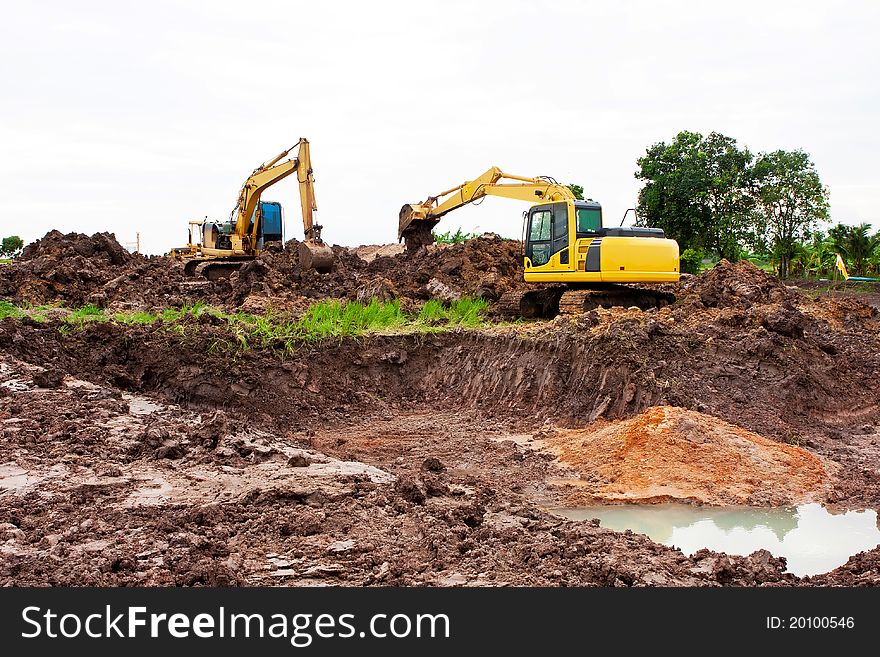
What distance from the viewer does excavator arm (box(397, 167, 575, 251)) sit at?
1669 centimetres

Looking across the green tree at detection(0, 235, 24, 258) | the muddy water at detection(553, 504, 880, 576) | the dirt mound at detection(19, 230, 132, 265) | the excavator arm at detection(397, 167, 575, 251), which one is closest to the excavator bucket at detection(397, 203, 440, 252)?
the excavator arm at detection(397, 167, 575, 251)

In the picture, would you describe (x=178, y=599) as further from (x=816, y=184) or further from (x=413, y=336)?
(x=816, y=184)

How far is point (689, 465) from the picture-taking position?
8.38 metres

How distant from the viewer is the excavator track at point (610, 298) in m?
14.7

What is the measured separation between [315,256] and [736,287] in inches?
358

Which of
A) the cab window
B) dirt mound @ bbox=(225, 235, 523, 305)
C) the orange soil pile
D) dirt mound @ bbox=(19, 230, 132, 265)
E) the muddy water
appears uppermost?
dirt mound @ bbox=(19, 230, 132, 265)

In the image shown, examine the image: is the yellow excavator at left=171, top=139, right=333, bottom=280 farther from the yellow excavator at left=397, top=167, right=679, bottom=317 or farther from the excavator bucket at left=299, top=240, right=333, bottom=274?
the yellow excavator at left=397, top=167, right=679, bottom=317

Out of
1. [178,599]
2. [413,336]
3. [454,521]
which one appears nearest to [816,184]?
[413,336]

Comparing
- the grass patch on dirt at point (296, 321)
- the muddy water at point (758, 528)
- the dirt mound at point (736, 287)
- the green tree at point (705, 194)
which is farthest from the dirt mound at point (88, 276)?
the green tree at point (705, 194)

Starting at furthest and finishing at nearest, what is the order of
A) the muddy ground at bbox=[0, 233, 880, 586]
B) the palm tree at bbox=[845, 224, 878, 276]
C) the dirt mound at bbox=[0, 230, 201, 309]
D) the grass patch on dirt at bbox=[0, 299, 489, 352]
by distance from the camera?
the palm tree at bbox=[845, 224, 878, 276] → the dirt mound at bbox=[0, 230, 201, 309] → the grass patch on dirt at bbox=[0, 299, 489, 352] → the muddy ground at bbox=[0, 233, 880, 586]

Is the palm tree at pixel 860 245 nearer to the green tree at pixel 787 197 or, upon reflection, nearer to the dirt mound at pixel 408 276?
the green tree at pixel 787 197

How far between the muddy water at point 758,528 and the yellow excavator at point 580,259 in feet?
22.7

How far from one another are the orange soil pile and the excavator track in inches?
211

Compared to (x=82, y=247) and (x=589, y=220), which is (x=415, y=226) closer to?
(x=589, y=220)
